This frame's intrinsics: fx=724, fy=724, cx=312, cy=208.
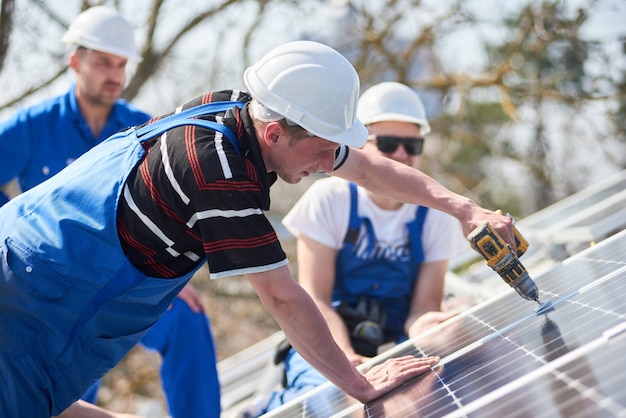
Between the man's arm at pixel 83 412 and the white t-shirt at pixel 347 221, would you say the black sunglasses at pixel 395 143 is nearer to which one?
the white t-shirt at pixel 347 221

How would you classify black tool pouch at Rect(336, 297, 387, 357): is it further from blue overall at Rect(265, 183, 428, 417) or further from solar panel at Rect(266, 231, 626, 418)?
solar panel at Rect(266, 231, 626, 418)

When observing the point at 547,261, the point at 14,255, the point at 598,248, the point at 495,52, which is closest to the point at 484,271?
the point at 547,261

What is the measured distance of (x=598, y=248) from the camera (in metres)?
3.03

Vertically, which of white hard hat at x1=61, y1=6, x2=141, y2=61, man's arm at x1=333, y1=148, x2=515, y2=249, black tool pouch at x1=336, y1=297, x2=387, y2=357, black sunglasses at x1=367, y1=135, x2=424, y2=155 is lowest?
black tool pouch at x1=336, y1=297, x2=387, y2=357

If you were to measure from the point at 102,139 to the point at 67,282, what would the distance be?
2.20 m

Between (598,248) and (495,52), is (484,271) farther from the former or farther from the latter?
(495,52)

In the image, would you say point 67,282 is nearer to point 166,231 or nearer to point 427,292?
point 166,231

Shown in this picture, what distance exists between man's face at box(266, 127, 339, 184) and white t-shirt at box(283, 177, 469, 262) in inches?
52.4

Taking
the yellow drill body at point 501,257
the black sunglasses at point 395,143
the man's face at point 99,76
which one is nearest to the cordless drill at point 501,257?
the yellow drill body at point 501,257

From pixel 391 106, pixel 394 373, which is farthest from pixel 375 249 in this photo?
pixel 394 373

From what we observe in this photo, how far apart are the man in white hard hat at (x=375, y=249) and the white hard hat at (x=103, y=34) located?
1635mm

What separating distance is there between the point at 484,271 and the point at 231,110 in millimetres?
3604

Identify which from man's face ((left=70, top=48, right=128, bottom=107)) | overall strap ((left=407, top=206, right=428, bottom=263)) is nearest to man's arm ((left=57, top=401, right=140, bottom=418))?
overall strap ((left=407, top=206, right=428, bottom=263))

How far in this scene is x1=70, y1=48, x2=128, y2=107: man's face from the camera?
428 cm
